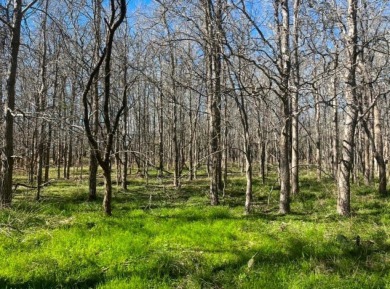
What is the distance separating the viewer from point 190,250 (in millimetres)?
5203

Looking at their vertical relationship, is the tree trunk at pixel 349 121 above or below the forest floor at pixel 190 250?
above

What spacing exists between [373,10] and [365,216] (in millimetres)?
5027

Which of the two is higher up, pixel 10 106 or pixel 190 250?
pixel 10 106

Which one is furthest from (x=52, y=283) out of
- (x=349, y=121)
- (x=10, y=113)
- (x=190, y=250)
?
(x=349, y=121)

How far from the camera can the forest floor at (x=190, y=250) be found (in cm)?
412

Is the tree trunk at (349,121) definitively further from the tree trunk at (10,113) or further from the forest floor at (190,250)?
the tree trunk at (10,113)

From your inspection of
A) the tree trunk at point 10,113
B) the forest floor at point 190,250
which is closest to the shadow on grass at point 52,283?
the forest floor at point 190,250

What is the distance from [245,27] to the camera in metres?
8.55

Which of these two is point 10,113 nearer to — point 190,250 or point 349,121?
point 190,250

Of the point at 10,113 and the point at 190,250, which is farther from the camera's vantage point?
the point at 10,113

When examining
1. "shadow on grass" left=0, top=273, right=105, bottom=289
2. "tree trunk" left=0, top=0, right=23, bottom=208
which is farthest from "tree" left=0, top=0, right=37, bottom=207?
"shadow on grass" left=0, top=273, right=105, bottom=289

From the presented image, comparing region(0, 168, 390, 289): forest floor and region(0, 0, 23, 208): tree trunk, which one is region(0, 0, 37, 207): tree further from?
region(0, 168, 390, 289): forest floor

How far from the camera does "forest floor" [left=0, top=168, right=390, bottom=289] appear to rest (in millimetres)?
4121

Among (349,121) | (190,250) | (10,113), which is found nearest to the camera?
(190,250)
